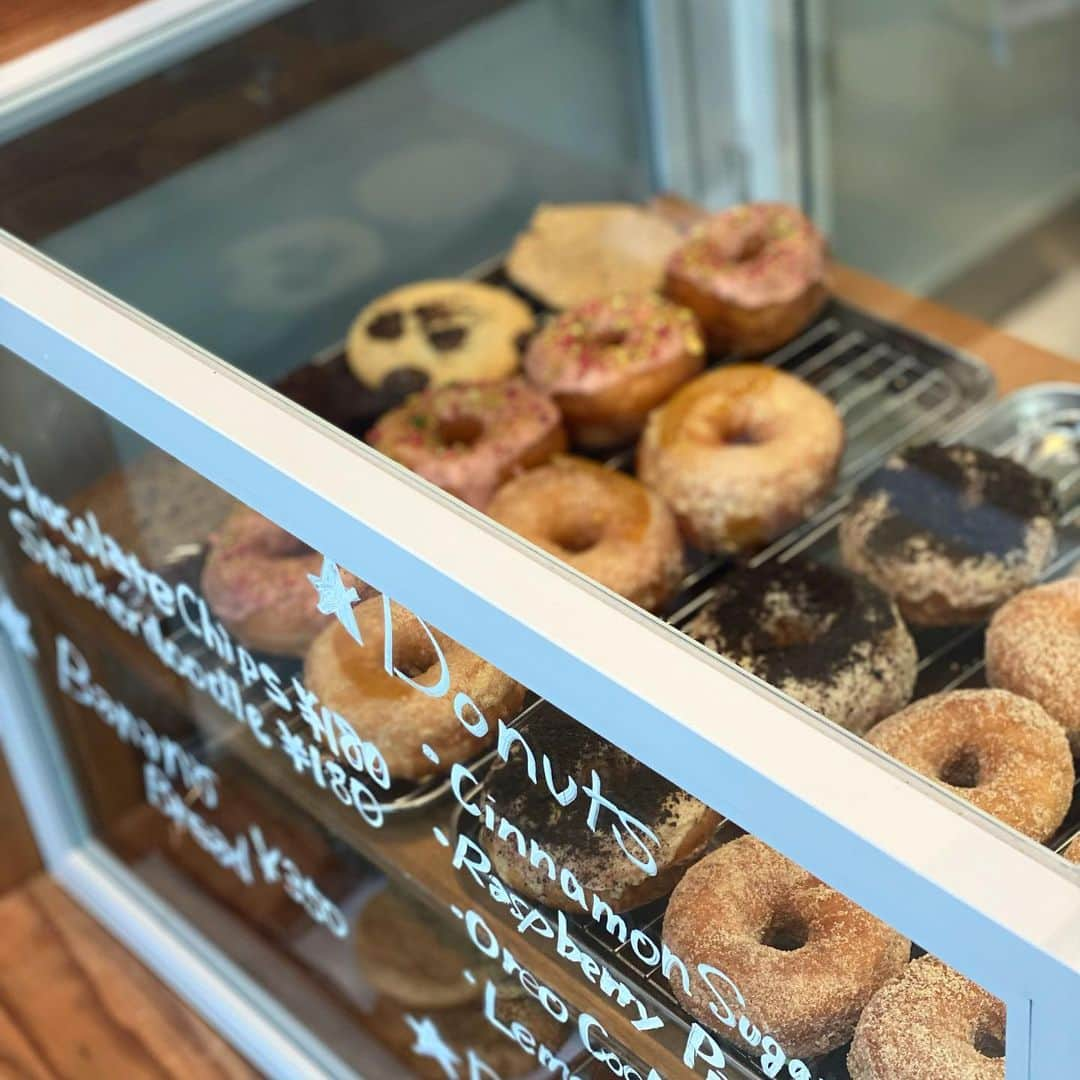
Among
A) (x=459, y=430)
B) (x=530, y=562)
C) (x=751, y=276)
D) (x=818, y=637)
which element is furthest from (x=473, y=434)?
(x=530, y=562)

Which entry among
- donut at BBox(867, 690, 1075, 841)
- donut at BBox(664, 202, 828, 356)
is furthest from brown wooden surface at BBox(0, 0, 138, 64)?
donut at BBox(867, 690, 1075, 841)

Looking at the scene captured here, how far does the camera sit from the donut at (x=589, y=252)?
1.50 metres

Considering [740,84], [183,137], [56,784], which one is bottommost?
[56,784]

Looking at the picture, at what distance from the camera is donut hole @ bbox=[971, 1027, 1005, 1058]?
2.21 feet

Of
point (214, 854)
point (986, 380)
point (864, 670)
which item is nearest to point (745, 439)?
point (986, 380)

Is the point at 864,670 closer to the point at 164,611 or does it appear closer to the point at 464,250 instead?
the point at 164,611

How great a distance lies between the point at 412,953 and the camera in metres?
1.17

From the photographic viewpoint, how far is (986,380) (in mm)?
1358

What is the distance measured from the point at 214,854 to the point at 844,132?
892 millimetres

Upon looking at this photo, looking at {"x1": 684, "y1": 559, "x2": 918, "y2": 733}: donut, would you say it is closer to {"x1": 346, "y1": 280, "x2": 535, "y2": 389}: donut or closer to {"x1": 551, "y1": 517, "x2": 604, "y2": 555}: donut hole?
{"x1": 551, "y1": 517, "x2": 604, "y2": 555}: donut hole

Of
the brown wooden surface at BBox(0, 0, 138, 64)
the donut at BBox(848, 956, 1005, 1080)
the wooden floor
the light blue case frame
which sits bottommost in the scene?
the wooden floor

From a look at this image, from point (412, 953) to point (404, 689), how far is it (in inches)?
14.6

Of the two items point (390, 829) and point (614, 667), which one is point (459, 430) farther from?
point (614, 667)

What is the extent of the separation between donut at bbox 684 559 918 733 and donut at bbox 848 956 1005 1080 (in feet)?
0.87
